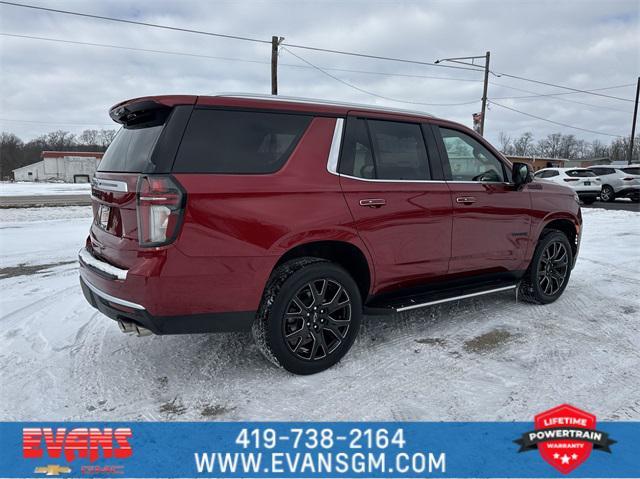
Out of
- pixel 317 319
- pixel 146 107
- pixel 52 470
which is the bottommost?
pixel 52 470

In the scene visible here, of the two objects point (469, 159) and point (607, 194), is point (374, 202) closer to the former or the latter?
point (469, 159)

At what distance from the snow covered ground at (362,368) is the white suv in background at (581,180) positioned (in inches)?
638

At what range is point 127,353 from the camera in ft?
11.7

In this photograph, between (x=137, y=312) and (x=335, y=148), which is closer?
(x=137, y=312)

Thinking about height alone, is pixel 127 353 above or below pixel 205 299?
below

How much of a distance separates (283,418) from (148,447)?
75 centimetres

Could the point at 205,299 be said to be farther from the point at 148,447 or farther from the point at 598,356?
the point at 598,356

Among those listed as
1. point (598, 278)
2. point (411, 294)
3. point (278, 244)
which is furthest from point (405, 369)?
point (598, 278)

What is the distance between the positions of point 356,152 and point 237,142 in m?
0.95

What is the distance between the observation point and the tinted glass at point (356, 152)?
332 centimetres

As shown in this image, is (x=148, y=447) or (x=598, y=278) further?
(x=598, y=278)

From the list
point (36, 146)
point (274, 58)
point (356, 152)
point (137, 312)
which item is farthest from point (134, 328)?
point (36, 146)

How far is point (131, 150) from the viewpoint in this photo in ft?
10.0

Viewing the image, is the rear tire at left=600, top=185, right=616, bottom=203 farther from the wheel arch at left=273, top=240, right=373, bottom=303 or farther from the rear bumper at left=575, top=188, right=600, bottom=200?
the wheel arch at left=273, top=240, right=373, bottom=303
